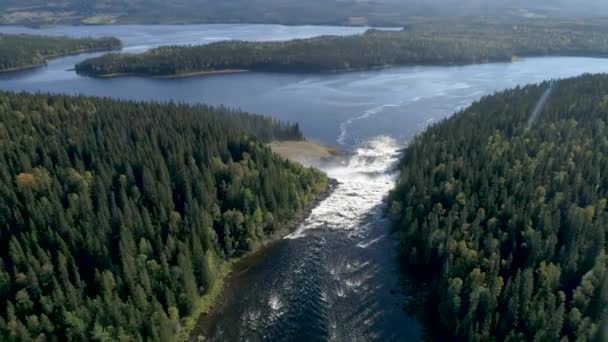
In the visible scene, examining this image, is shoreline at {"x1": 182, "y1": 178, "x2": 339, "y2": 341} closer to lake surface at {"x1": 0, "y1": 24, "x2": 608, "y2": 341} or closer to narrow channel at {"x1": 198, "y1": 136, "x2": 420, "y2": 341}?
narrow channel at {"x1": 198, "y1": 136, "x2": 420, "y2": 341}

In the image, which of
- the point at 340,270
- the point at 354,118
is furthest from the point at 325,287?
the point at 354,118

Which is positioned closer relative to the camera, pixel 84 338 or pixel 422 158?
pixel 84 338

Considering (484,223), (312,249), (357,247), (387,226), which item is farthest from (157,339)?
(484,223)

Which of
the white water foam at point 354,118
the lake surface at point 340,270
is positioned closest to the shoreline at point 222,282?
the lake surface at point 340,270

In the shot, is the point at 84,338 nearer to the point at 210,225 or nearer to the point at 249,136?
the point at 210,225

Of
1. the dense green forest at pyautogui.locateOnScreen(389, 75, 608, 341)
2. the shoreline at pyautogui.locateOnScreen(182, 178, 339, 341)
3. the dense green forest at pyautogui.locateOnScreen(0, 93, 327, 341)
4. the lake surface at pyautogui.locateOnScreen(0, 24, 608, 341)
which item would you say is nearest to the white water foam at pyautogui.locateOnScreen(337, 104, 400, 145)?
the lake surface at pyautogui.locateOnScreen(0, 24, 608, 341)

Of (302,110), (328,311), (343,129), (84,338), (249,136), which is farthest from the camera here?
(302,110)

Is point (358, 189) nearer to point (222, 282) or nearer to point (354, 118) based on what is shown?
point (222, 282)
